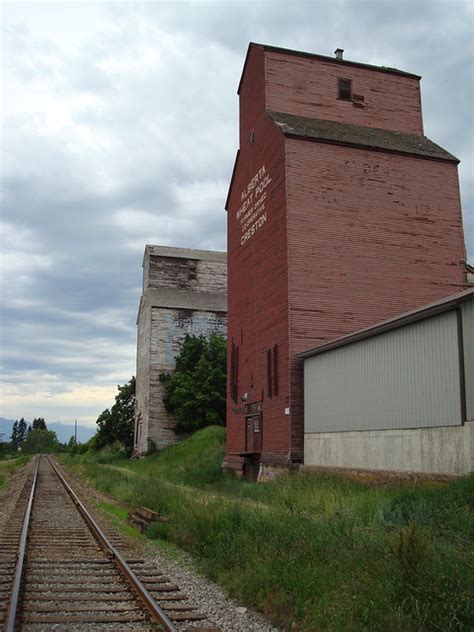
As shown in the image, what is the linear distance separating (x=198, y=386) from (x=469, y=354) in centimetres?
2671

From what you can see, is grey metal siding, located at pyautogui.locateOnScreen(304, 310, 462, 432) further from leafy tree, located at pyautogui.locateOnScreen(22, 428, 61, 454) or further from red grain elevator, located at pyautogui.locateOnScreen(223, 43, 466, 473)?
leafy tree, located at pyautogui.locateOnScreen(22, 428, 61, 454)

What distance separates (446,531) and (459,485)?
3.10m

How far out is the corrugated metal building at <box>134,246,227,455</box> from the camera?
40.2 metres

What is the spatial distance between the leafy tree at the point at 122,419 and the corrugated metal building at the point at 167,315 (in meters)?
3.37

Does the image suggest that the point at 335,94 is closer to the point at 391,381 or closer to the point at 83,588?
the point at 391,381

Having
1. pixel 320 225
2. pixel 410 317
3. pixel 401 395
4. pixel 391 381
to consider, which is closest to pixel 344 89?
pixel 320 225

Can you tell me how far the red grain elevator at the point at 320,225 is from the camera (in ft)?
70.4

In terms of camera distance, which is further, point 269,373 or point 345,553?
point 269,373

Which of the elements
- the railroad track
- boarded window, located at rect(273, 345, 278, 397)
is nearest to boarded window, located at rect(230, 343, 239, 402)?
boarded window, located at rect(273, 345, 278, 397)

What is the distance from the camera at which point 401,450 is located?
1460cm

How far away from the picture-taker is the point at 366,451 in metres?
16.2

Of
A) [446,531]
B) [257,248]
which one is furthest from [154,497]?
[257,248]

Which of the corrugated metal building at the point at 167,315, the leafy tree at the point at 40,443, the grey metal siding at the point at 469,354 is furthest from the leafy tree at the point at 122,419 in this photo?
the leafy tree at the point at 40,443

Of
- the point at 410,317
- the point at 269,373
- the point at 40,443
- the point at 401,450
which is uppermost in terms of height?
the point at 410,317
